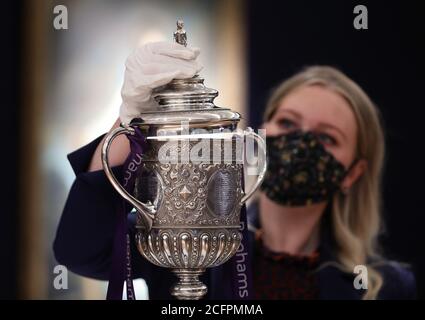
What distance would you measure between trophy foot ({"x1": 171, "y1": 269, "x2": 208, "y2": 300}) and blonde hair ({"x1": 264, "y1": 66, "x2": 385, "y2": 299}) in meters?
1.94

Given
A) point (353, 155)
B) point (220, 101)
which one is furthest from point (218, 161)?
point (353, 155)

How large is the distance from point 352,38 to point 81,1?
3.08 ft

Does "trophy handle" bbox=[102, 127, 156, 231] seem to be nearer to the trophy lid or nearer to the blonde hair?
the trophy lid

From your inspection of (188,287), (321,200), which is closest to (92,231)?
(188,287)

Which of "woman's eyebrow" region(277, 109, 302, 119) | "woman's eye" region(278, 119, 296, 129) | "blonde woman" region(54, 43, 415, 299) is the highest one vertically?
"woman's eyebrow" region(277, 109, 302, 119)

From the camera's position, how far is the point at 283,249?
372cm

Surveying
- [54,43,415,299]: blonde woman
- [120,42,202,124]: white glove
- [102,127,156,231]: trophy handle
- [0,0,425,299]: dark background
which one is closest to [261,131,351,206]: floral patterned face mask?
[54,43,415,299]: blonde woman

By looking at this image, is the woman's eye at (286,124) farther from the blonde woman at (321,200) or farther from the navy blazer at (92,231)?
the navy blazer at (92,231)

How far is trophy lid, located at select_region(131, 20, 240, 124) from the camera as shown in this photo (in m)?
1.80

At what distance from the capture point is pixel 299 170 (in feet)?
11.8

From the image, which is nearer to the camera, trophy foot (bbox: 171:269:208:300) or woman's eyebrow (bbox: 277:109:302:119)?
trophy foot (bbox: 171:269:208:300)

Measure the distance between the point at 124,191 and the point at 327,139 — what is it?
2026 millimetres

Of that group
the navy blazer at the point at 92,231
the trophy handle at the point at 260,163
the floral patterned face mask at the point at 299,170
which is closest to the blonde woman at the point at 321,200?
the floral patterned face mask at the point at 299,170

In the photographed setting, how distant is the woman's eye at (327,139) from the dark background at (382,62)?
0.22 m
